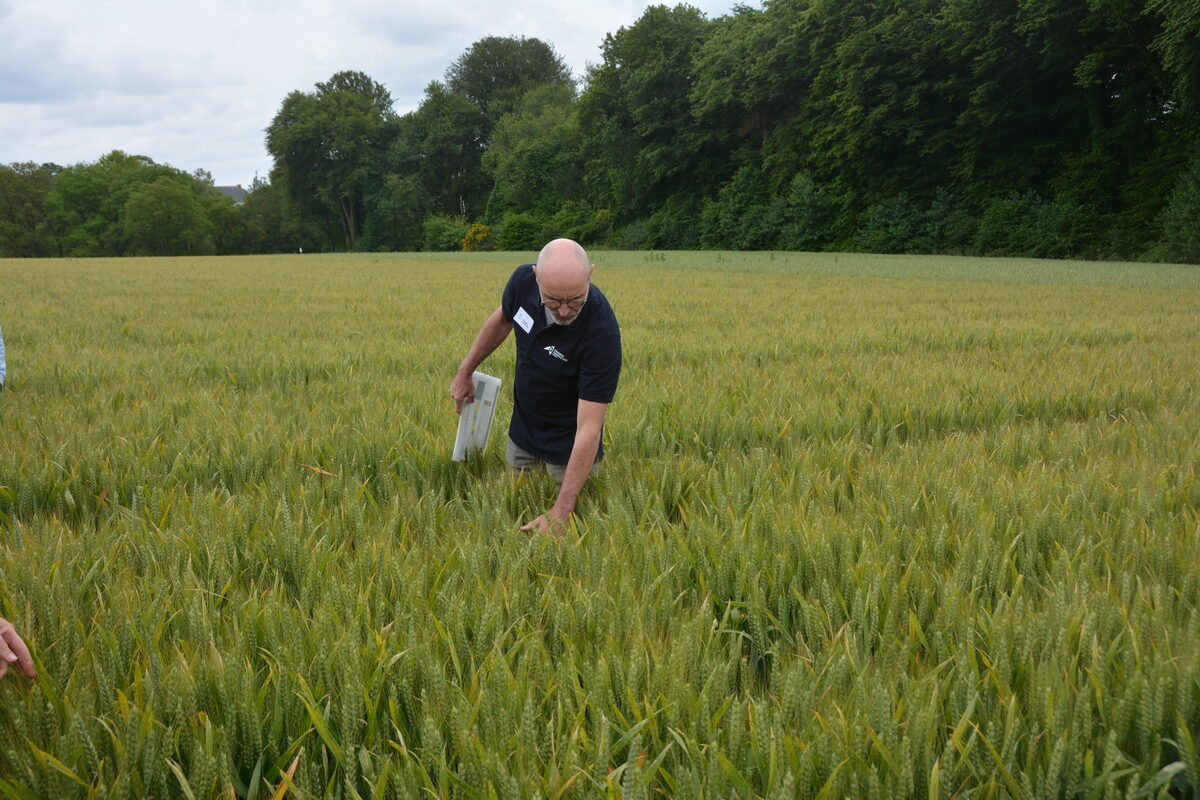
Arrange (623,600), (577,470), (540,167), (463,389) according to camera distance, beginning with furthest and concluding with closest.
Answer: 1. (540,167)
2. (463,389)
3. (577,470)
4. (623,600)

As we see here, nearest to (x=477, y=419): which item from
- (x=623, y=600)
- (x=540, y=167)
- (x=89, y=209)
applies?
(x=623, y=600)

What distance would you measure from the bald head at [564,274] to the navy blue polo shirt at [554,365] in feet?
0.75

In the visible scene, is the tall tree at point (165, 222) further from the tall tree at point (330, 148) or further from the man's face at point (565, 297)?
the man's face at point (565, 297)

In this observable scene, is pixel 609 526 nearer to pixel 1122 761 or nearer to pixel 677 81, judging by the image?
pixel 1122 761

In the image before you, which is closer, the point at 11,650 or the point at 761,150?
the point at 11,650

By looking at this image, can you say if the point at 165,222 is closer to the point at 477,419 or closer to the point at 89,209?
the point at 89,209

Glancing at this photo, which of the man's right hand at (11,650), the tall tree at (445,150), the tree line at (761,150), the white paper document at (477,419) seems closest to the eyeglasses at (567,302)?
the white paper document at (477,419)

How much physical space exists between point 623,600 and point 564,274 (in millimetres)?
1178

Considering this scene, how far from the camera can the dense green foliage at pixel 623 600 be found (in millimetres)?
1462

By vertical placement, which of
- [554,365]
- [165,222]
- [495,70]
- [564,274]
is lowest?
[554,365]

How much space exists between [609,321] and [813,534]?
112cm

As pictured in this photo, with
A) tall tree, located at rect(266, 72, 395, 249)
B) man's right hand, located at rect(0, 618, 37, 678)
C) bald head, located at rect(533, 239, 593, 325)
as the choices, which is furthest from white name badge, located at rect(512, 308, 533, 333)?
tall tree, located at rect(266, 72, 395, 249)

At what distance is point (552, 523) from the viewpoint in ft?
8.67

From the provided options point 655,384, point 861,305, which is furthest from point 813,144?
point 655,384
